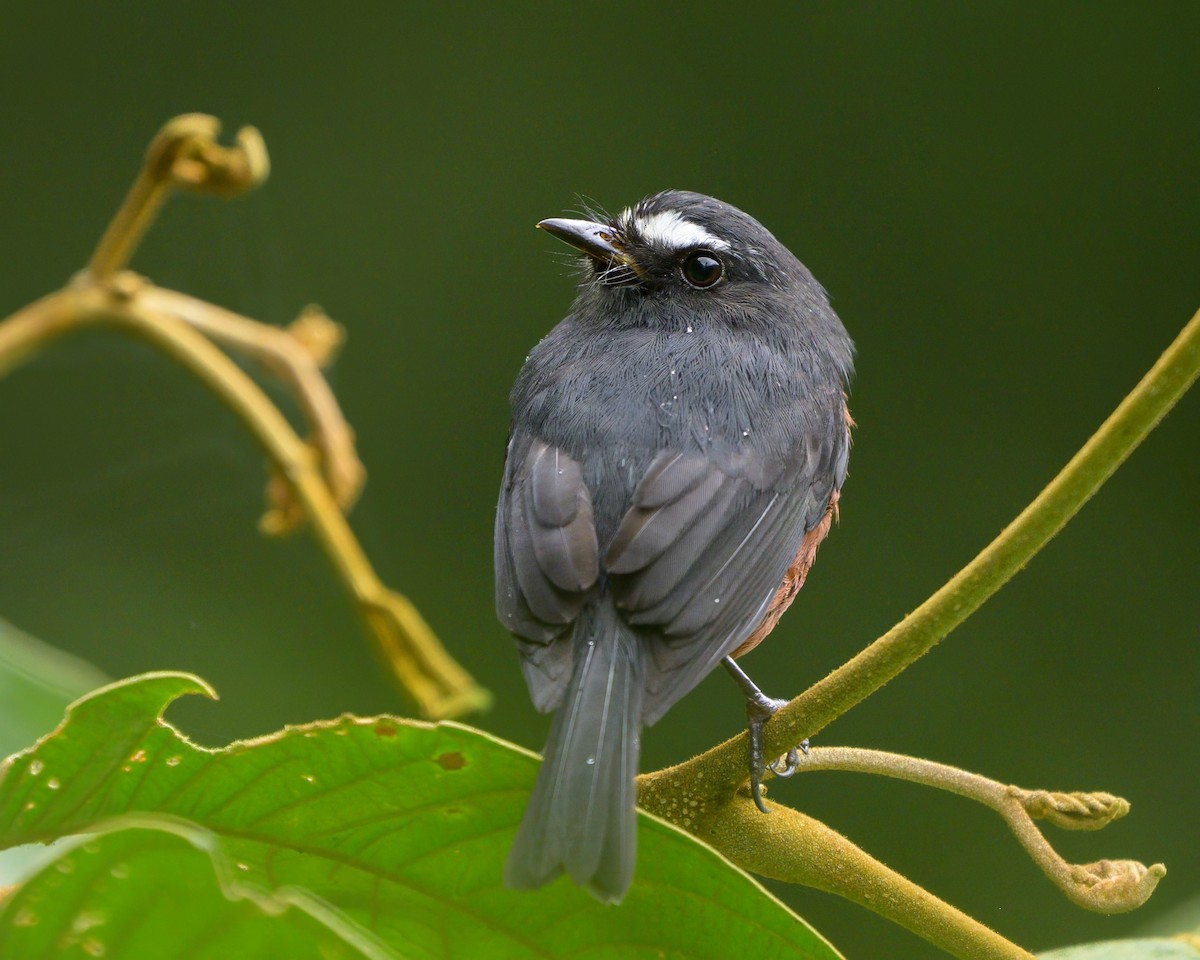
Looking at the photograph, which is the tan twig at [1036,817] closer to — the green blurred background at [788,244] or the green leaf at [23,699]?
the green leaf at [23,699]

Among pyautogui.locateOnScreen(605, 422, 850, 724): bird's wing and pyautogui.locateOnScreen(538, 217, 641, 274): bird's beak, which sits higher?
pyautogui.locateOnScreen(538, 217, 641, 274): bird's beak

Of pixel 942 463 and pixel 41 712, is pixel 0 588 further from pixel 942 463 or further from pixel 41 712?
pixel 41 712

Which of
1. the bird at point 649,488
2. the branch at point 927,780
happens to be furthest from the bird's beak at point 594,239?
the branch at point 927,780

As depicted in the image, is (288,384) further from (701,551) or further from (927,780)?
(927,780)

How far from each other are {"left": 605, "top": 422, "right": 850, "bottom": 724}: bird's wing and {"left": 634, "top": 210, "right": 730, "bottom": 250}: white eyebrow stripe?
20.0 inches

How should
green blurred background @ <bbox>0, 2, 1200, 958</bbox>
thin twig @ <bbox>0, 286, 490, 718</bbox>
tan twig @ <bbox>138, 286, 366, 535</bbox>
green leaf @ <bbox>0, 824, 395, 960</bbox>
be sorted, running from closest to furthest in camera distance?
green leaf @ <bbox>0, 824, 395, 960</bbox>, thin twig @ <bbox>0, 286, 490, 718</bbox>, tan twig @ <bbox>138, 286, 366, 535</bbox>, green blurred background @ <bbox>0, 2, 1200, 958</bbox>

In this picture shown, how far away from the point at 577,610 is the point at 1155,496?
14.0 ft

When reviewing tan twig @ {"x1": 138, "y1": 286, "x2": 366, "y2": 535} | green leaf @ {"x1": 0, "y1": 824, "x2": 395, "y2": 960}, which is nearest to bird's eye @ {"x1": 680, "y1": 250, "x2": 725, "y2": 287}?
tan twig @ {"x1": 138, "y1": 286, "x2": 366, "y2": 535}

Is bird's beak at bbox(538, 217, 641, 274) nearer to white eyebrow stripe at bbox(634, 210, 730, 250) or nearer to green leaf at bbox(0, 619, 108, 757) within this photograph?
white eyebrow stripe at bbox(634, 210, 730, 250)

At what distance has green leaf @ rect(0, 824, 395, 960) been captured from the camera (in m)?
0.96

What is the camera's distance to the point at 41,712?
1818mm

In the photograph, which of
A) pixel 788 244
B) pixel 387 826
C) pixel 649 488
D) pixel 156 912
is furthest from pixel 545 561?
pixel 788 244

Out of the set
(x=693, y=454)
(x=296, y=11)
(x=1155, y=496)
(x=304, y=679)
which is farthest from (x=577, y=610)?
(x=296, y=11)

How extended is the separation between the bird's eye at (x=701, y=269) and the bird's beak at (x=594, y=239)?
0.09 m
